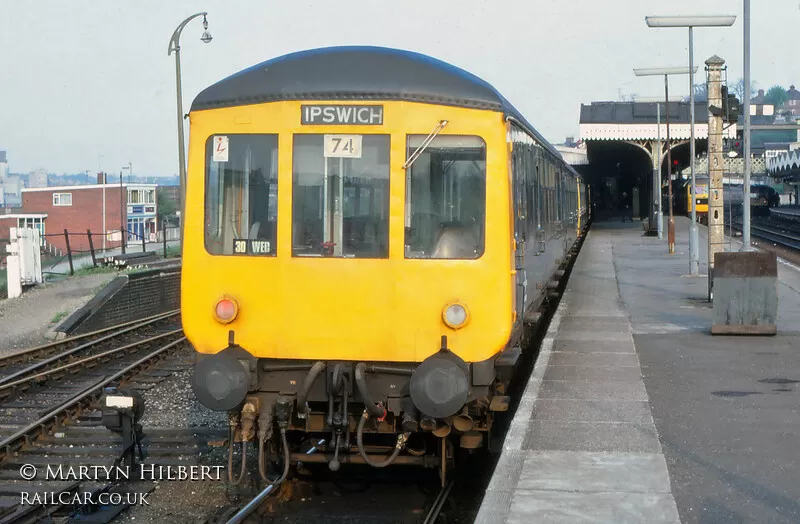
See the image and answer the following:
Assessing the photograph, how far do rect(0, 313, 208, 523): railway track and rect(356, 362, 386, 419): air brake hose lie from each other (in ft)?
7.18

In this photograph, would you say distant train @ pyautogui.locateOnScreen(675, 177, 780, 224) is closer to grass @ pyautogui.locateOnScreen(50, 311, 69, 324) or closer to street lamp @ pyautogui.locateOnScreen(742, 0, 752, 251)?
street lamp @ pyautogui.locateOnScreen(742, 0, 752, 251)

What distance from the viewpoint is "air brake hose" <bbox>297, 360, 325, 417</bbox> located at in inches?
278

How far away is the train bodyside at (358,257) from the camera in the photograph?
7117 millimetres

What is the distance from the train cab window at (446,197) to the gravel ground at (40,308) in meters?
11.2

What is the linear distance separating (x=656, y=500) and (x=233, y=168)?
3.76 m

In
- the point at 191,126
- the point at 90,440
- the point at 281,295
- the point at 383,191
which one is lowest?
the point at 90,440

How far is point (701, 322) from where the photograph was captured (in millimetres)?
14602

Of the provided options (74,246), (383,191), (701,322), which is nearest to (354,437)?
(383,191)

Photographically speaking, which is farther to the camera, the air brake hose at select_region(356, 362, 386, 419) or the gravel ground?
the gravel ground

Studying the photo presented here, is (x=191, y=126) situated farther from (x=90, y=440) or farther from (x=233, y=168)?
(x=90, y=440)

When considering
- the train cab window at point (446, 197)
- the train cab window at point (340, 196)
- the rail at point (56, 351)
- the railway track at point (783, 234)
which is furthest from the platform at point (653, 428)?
the railway track at point (783, 234)

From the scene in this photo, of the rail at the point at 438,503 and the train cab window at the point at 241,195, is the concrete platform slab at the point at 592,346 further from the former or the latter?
the train cab window at the point at 241,195

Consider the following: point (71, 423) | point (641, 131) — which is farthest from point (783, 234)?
point (71, 423)

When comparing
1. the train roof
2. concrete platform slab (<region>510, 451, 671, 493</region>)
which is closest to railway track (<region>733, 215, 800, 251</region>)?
concrete platform slab (<region>510, 451, 671, 493</region>)
